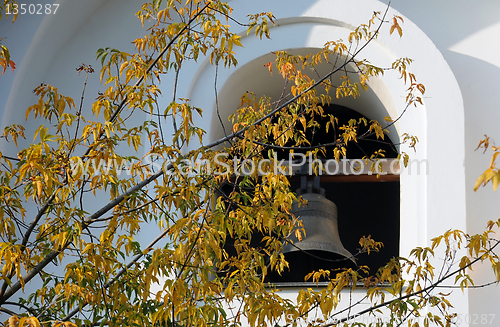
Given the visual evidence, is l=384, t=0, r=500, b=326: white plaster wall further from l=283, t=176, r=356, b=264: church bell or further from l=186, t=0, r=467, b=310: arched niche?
l=283, t=176, r=356, b=264: church bell

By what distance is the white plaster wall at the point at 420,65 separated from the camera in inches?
124

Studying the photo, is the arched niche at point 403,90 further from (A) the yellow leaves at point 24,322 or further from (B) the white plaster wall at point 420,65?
(A) the yellow leaves at point 24,322

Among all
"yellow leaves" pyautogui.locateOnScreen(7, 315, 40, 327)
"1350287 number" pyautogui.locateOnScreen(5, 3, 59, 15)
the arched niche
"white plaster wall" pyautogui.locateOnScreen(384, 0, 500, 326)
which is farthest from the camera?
"1350287 number" pyautogui.locateOnScreen(5, 3, 59, 15)

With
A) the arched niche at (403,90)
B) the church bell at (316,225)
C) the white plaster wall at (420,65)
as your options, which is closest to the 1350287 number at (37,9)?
the white plaster wall at (420,65)

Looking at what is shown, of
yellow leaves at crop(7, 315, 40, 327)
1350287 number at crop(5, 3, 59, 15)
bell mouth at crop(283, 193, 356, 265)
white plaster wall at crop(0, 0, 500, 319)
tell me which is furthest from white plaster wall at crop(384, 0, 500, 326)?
yellow leaves at crop(7, 315, 40, 327)

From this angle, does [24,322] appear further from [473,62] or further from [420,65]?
[473,62]

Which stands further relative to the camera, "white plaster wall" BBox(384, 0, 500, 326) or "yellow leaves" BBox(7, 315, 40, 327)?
"white plaster wall" BBox(384, 0, 500, 326)

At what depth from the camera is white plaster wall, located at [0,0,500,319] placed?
314cm

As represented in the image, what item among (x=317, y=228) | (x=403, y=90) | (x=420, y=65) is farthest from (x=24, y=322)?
(x=420, y=65)

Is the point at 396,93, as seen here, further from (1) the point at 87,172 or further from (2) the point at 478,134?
(1) the point at 87,172

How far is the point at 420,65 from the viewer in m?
3.33

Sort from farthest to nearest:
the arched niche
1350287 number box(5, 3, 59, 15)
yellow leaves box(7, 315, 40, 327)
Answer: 1. 1350287 number box(5, 3, 59, 15)
2. the arched niche
3. yellow leaves box(7, 315, 40, 327)

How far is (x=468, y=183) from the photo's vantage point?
3.26 metres

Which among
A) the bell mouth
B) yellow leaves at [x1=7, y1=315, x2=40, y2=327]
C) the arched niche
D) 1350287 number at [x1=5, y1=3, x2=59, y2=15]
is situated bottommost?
yellow leaves at [x1=7, y1=315, x2=40, y2=327]
